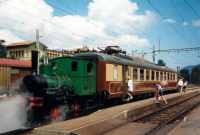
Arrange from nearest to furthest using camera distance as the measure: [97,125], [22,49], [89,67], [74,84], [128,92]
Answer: [97,125] < [74,84] < [89,67] < [128,92] < [22,49]

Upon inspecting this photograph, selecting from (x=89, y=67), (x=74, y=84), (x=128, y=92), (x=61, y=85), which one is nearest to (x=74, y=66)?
(x=74, y=84)

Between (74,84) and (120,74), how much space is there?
223 inches

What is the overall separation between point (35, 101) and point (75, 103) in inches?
109

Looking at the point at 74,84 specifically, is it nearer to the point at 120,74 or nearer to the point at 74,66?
the point at 74,66

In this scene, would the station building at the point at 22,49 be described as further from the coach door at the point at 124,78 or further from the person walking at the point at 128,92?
the coach door at the point at 124,78

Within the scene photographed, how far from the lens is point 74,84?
50.3 ft

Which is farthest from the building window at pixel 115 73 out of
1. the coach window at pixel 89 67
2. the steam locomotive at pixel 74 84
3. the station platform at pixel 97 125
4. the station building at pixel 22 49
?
the station building at pixel 22 49

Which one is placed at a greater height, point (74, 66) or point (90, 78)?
point (74, 66)

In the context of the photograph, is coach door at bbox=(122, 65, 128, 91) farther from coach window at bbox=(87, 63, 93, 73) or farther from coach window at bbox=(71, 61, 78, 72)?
coach window at bbox=(71, 61, 78, 72)

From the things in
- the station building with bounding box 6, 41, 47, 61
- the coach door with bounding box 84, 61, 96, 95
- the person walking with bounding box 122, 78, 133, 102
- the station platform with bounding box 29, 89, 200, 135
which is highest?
the station building with bounding box 6, 41, 47, 61

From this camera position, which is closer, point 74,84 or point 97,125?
point 97,125

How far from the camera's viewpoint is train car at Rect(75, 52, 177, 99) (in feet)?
58.3

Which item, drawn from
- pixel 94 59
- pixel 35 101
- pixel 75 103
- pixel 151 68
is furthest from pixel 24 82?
pixel 151 68

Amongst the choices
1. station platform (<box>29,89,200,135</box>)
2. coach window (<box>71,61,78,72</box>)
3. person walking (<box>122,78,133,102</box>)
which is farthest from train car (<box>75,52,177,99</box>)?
coach window (<box>71,61,78,72</box>)
